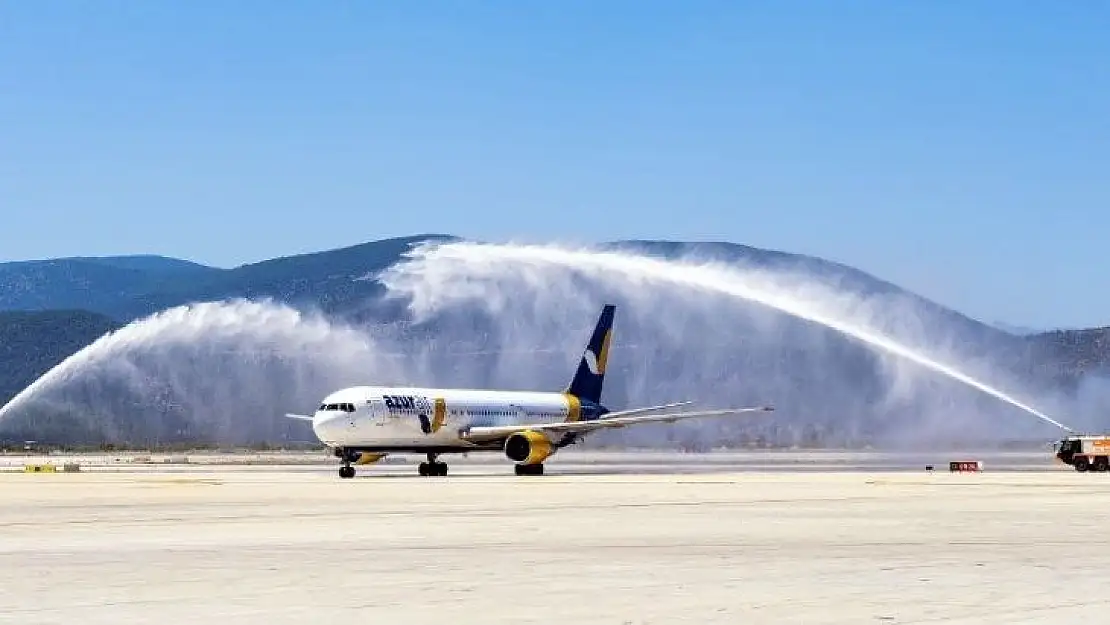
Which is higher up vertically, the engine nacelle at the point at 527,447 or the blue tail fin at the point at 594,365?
the blue tail fin at the point at 594,365

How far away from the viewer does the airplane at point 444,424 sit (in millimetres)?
83000

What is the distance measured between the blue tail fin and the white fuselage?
21.7 feet

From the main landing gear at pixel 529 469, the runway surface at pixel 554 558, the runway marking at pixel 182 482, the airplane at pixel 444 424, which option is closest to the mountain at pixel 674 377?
the airplane at pixel 444 424

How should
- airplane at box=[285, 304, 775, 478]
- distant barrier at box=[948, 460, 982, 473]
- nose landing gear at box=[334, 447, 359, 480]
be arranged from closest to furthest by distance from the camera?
nose landing gear at box=[334, 447, 359, 480] < airplane at box=[285, 304, 775, 478] < distant barrier at box=[948, 460, 982, 473]

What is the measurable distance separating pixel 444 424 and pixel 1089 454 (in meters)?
32.7

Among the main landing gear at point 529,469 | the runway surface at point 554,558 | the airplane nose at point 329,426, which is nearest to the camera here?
the runway surface at point 554,558

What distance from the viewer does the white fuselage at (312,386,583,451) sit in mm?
82875

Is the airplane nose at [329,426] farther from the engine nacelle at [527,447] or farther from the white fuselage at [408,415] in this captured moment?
the engine nacelle at [527,447]

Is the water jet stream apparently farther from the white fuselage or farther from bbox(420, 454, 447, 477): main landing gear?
bbox(420, 454, 447, 477): main landing gear

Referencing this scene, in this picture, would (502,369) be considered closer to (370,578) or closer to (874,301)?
(874,301)

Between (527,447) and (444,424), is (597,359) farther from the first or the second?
(444,424)

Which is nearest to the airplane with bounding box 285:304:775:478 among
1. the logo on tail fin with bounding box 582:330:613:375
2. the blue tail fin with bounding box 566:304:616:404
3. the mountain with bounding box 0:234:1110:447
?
the blue tail fin with bounding box 566:304:616:404

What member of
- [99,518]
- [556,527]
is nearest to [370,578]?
[556,527]

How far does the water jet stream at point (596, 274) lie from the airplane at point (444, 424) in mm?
12543
